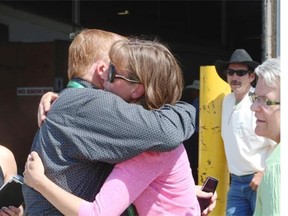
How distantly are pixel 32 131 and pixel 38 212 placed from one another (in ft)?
27.4

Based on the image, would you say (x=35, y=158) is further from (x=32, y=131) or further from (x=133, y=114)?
(x=32, y=131)

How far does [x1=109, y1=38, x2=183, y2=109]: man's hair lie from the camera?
1.87m

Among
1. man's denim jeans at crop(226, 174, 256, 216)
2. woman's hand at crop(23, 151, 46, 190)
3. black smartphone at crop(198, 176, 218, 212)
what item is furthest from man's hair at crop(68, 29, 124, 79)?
man's denim jeans at crop(226, 174, 256, 216)

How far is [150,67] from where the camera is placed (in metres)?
1.87

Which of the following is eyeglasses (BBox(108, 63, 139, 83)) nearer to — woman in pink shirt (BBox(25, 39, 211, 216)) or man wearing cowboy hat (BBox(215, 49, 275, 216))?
woman in pink shirt (BBox(25, 39, 211, 216))

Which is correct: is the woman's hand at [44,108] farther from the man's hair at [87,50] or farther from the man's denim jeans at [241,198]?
the man's denim jeans at [241,198]

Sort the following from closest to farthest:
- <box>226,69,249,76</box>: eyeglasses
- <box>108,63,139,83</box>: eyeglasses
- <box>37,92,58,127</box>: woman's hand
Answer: <box>108,63,139,83</box>: eyeglasses, <box>37,92,58,127</box>: woman's hand, <box>226,69,249,76</box>: eyeglasses

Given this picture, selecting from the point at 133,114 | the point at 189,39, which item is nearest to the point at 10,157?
the point at 133,114

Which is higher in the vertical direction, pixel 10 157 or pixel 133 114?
pixel 133 114

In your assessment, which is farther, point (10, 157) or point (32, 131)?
point (32, 131)

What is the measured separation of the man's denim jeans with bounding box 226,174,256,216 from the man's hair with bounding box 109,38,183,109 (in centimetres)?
256

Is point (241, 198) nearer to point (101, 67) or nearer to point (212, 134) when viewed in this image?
point (212, 134)

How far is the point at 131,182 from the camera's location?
1810 millimetres

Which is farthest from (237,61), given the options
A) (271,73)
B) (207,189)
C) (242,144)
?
(207,189)
